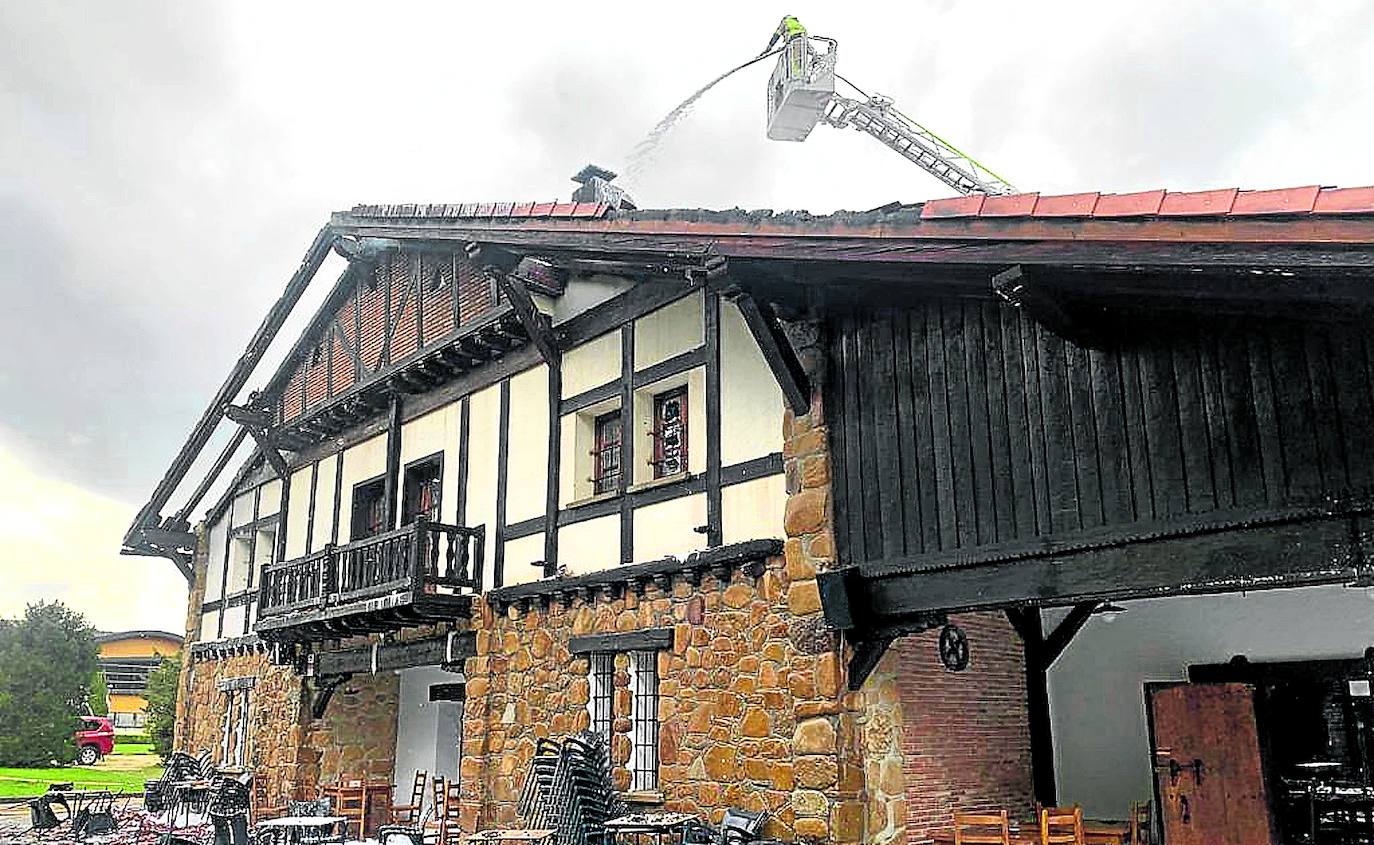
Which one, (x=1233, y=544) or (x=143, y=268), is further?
(x=143, y=268)

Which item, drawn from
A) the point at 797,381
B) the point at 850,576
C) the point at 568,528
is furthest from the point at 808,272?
the point at 568,528

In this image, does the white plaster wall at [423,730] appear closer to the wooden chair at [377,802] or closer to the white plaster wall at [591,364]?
the wooden chair at [377,802]

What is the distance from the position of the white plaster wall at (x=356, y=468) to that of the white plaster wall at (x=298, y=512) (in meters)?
0.96

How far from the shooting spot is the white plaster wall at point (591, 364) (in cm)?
1045

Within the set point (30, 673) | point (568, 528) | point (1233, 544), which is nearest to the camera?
point (1233, 544)

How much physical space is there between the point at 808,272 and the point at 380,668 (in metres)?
7.83

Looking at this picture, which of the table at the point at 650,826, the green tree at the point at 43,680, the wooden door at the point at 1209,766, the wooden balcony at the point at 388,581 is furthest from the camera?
the green tree at the point at 43,680

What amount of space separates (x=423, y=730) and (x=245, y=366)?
5599mm

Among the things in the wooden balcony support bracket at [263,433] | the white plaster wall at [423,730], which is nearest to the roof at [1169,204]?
the white plaster wall at [423,730]

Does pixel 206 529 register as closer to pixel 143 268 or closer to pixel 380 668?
pixel 143 268

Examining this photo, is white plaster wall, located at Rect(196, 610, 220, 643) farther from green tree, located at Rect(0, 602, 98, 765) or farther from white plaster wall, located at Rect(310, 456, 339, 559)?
green tree, located at Rect(0, 602, 98, 765)

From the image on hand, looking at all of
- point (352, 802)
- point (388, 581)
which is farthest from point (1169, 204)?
point (352, 802)

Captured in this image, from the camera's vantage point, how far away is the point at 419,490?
44.3 feet

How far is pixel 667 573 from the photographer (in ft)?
30.4
